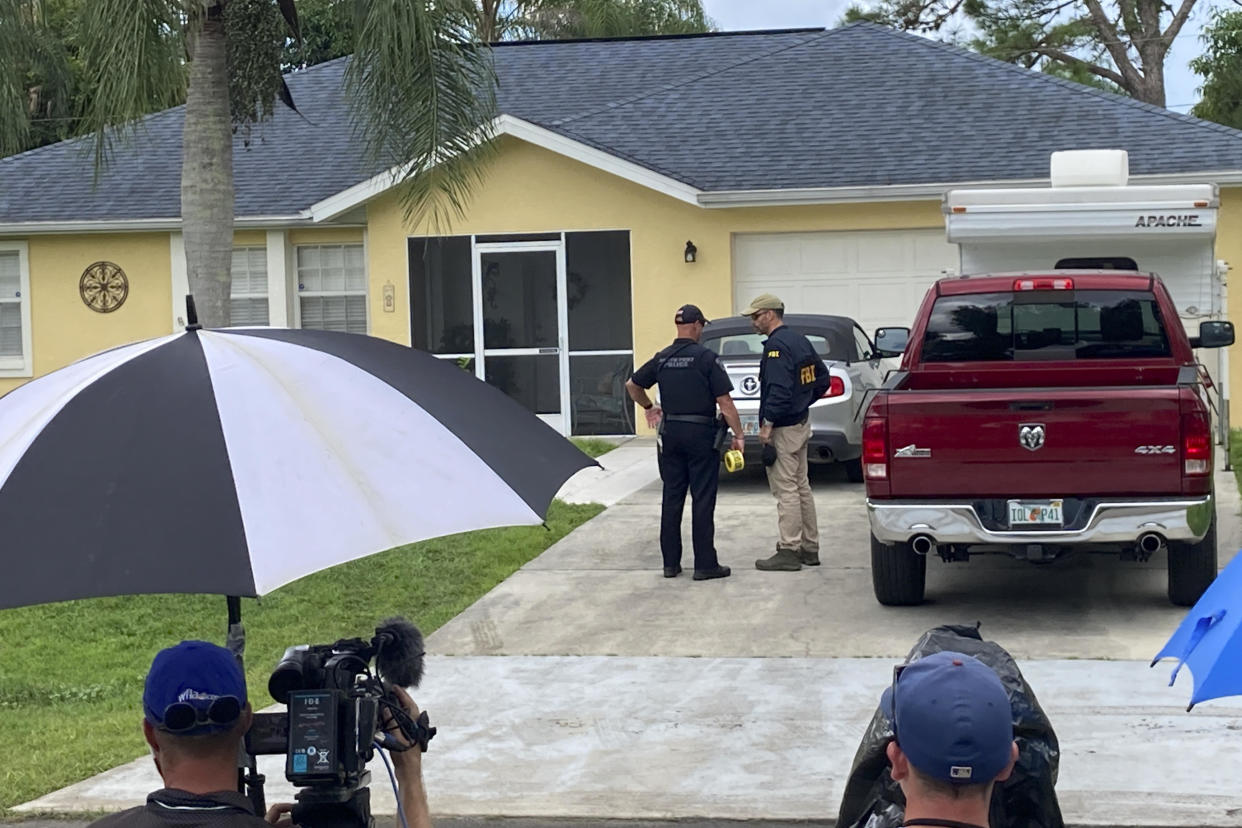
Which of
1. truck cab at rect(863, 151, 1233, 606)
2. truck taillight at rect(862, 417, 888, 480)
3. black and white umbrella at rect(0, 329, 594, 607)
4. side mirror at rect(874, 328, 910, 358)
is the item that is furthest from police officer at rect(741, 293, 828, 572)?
black and white umbrella at rect(0, 329, 594, 607)

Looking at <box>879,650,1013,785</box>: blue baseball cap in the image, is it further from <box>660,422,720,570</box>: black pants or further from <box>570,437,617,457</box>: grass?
<box>570,437,617,457</box>: grass

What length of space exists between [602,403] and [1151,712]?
1239cm

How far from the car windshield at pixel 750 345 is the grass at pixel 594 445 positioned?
8.62ft

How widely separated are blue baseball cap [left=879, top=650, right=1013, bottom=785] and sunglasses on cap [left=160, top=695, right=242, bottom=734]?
129 centimetres

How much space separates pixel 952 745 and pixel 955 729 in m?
0.03

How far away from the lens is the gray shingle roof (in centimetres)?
1903

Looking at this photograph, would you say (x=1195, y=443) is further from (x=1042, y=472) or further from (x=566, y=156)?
(x=566, y=156)

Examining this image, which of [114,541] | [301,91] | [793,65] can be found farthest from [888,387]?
[301,91]

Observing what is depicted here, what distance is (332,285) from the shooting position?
20.4 metres

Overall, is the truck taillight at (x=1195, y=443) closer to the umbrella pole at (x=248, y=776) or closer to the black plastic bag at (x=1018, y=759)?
the black plastic bag at (x=1018, y=759)

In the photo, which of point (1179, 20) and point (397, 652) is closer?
point (397, 652)

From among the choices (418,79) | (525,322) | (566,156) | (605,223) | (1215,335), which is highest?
(566,156)

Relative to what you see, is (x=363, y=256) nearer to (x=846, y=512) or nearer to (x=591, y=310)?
(x=591, y=310)

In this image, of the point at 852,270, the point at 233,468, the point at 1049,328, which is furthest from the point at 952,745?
the point at 852,270
